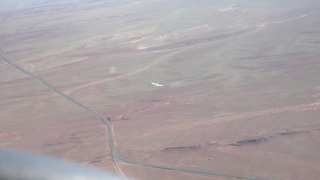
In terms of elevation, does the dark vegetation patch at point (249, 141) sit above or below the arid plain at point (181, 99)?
below

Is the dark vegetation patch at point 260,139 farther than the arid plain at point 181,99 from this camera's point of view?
Yes

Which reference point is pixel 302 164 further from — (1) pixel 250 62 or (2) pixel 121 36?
(2) pixel 121 36

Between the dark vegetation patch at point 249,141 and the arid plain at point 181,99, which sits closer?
the arid plain at point 181,99

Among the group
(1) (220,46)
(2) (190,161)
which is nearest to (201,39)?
(1) (220,46)

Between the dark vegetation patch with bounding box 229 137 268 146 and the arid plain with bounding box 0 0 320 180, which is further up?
the arid plain with bounding box 0 0 320 180

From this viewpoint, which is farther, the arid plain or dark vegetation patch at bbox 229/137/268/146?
dark vegetation patch at bbox 229/137/268/146

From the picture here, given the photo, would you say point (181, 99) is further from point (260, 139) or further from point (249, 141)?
point (260, 139)

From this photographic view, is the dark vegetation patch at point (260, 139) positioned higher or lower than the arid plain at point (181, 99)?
lower

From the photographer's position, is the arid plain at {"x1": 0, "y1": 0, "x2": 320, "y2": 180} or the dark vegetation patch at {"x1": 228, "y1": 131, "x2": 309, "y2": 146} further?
the dark vegetation patch at {"x1": 228, "y1": 131, "x2": 309, "y2": 146}
